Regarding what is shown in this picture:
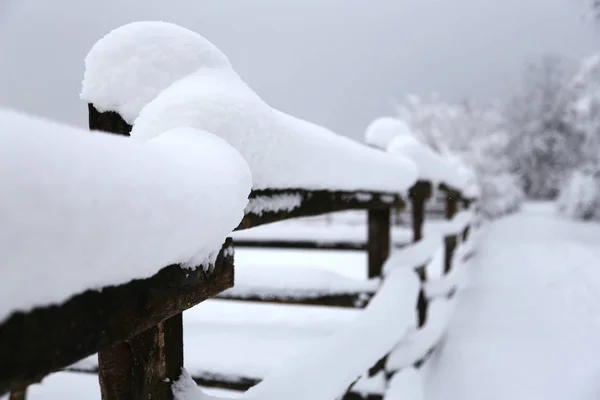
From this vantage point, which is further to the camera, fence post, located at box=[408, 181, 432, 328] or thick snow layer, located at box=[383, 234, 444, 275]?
fence post, located at box=[408, 181, 432, 328]

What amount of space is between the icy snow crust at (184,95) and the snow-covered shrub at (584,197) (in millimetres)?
15224

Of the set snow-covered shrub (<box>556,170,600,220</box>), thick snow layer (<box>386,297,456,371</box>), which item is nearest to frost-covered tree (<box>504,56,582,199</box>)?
snow-covered shrub (<box>556,170,600,220</box>)

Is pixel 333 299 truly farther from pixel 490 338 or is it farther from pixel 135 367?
pixel 135 367

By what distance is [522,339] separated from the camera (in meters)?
3.35

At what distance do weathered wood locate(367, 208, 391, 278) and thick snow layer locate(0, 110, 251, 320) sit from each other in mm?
2022

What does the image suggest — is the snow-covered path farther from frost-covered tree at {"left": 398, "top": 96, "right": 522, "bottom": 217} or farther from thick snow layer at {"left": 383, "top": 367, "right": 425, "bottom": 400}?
frost-covered tree at {"left": 398, "top": 96, "right": 522, "bottom": 217}

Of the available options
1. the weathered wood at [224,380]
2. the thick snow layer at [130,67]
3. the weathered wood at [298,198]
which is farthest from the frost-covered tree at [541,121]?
the thick snow layer at [130,67]

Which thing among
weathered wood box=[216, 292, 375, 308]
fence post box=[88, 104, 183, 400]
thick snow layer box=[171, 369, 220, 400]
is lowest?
weathered wood box=[216, 292, 375, 308]

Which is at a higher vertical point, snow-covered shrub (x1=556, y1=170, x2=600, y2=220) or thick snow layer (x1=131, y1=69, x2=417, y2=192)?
thick snow layer (x1=131, y1=69, x2=417, y2=192)

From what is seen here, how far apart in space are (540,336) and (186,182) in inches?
139

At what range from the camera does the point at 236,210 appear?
0.76 m

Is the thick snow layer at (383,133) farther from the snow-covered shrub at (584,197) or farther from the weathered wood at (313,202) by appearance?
the snow-covered shrub at (584,197)

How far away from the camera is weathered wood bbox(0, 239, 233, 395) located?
1.39ft

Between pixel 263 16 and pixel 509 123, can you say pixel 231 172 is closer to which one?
pixel 509 123
